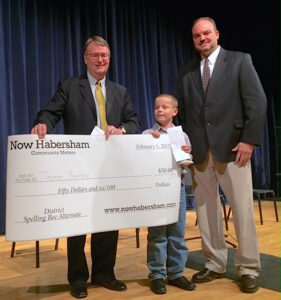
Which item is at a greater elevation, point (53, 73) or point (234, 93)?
point (53, 73)

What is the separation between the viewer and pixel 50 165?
6.48ft

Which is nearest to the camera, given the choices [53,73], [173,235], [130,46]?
[173,235]

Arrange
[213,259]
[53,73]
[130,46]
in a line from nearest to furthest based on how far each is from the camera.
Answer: [213,259] < [53,73] < [130,46]

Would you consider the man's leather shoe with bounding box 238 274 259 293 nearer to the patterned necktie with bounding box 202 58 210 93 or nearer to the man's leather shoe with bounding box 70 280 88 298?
the man's leather shoe with bounding box 70 280 88 298

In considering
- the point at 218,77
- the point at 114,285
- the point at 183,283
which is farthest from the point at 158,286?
the point at 218,77

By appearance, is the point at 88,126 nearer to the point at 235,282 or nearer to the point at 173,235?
the point at 173,235

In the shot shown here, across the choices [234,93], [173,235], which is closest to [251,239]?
[173,235]

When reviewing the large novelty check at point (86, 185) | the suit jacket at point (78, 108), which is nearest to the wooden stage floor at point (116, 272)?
the large novelty check at point (86, 185)

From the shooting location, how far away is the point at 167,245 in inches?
94.0

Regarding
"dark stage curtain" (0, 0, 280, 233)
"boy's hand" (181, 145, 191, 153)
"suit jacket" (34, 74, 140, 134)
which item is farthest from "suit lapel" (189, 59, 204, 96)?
"dark stage curtain" (0, 0, 280, 233)

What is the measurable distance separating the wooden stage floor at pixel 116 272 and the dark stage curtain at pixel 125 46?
4.25 ft

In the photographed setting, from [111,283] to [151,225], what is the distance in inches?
19.4

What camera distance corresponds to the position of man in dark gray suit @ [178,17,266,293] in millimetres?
2328

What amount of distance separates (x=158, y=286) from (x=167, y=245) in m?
Answer: 0.25
